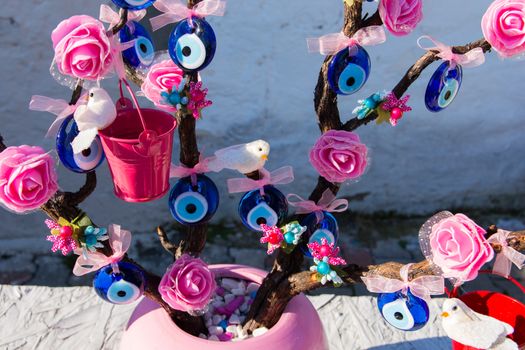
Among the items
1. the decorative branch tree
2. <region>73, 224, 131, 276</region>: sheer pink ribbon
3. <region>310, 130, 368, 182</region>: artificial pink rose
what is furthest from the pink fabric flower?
<region>73, 224, 131, 276</region>: sheer pink ribbon

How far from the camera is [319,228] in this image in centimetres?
91

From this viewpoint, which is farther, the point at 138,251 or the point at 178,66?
the point at 138,251

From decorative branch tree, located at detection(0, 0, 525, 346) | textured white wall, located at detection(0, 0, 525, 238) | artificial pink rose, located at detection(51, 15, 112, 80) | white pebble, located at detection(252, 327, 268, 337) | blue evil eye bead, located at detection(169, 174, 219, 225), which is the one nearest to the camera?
artificial pink rose, located at detection(51, 15, 112, 80)

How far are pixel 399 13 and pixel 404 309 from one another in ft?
1.44

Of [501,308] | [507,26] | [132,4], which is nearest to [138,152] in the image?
[132,4]

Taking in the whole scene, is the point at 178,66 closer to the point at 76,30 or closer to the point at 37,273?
the point at 76,30

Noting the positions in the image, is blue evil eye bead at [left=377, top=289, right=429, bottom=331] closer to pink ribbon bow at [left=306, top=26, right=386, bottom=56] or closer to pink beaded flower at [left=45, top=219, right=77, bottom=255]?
pink ribbon bow at [left=306, top=26, right=386, bottom=56]

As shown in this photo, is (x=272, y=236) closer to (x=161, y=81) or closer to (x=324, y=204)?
(x=324, y=204)

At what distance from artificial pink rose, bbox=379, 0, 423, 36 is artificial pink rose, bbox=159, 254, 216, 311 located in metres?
0.49

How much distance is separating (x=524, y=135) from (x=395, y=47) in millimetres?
756

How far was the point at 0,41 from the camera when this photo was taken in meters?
1.91

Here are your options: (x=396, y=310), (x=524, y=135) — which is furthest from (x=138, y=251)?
(x=524, y=135)

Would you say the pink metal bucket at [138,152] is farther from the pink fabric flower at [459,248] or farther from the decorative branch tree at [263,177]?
the pink fabric flower at [459,248]

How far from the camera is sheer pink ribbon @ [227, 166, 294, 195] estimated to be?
876 millimetres
